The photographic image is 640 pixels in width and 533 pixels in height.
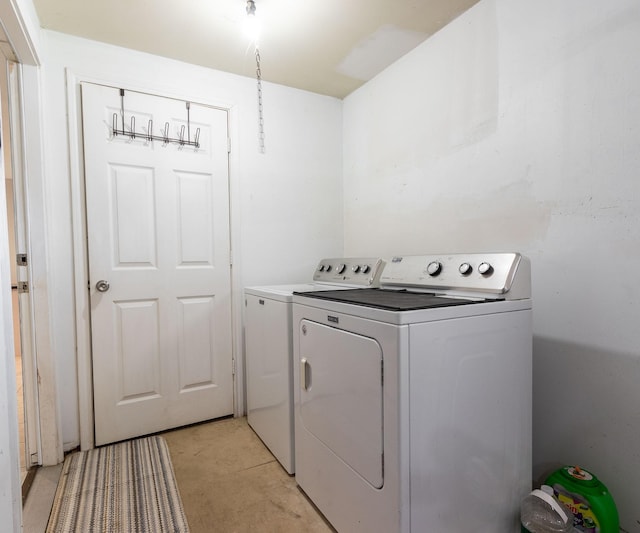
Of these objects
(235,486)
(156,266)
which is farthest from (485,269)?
(156,266)

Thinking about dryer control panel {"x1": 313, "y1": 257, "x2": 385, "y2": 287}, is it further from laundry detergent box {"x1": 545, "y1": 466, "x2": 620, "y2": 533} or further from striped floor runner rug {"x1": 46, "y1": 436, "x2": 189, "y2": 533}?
striped floor runner rug {"x1": 46, "y1": 436, "x2": 189, "y2": 533}

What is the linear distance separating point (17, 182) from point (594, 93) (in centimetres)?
261

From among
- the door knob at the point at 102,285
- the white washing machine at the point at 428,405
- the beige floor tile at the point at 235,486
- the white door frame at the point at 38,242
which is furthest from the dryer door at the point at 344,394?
the white door frame at the point at 38,242

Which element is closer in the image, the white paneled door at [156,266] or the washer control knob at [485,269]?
the washer control knob at [485,269]

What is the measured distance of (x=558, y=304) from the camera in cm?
144

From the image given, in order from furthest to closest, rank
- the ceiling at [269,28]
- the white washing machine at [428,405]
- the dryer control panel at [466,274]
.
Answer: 1. the ceiling at [269,28]
2. the dryer control panel at [466,274]
3. the white washing machine at [428,405]

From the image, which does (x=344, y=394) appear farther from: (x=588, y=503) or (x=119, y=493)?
(x=119, y=493)

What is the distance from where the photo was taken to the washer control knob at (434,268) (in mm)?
1555

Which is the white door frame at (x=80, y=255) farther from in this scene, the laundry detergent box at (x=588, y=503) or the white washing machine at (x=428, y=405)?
the laundry detergent box at (x=588, y=503)

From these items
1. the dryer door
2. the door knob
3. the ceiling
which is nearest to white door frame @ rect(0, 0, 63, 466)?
the door knob

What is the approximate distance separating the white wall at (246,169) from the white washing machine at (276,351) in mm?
388

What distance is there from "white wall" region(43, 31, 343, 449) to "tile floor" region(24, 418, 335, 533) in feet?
1.72

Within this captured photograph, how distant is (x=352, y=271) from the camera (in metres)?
2.07

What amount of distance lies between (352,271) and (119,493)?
1.59m
